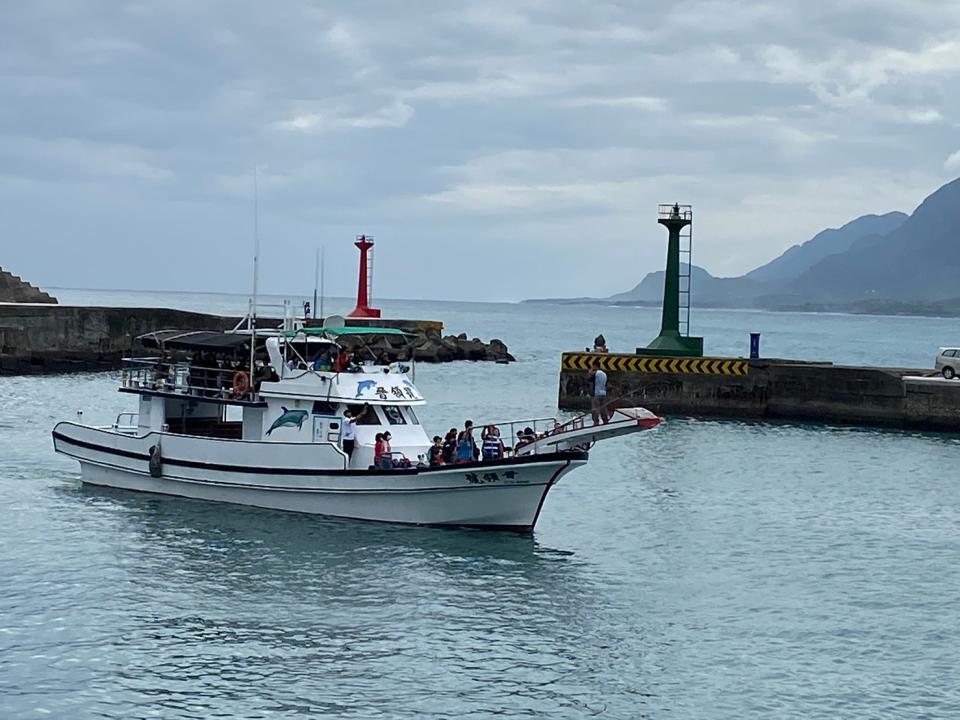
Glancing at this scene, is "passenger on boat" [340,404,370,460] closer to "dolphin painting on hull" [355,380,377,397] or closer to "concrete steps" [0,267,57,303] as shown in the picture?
"dolphin painting on hull" [355,380,377,397]

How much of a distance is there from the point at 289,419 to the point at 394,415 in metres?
2.13

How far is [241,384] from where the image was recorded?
90.3 ft

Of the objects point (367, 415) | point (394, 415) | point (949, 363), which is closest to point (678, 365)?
point (949, 363)

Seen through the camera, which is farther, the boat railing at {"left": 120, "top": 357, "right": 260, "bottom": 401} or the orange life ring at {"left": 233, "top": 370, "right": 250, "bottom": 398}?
the boat railing at {"left": 120, "top": 357, "right": 260, "bottom": 401}

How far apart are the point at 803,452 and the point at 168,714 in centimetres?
2775

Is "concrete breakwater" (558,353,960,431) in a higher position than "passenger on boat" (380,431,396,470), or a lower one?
higher

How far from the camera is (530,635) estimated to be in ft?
62.9

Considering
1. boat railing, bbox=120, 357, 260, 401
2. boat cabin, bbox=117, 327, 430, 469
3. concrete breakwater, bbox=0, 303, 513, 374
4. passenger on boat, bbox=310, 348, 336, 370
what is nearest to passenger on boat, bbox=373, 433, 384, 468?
boat cabin, bbox=117, 327, 430, 469

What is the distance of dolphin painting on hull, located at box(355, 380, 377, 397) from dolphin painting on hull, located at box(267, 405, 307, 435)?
1.20 m

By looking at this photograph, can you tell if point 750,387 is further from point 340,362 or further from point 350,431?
point 350,431

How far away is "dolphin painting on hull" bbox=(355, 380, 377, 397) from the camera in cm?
2648

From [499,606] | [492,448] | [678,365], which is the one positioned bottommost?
[499,606]

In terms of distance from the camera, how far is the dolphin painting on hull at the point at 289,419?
26.8 meters

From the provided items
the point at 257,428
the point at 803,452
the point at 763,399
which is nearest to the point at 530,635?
the point at 257,428
